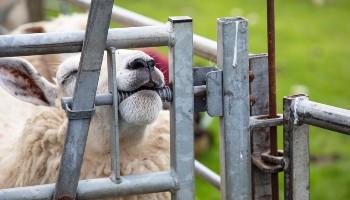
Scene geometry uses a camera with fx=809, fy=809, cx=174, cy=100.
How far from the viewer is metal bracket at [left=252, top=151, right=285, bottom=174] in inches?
101

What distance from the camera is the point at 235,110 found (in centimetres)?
242

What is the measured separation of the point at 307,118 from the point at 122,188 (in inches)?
23.1

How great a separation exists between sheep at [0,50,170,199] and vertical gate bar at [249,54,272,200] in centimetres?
34

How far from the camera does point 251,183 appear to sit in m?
2.60

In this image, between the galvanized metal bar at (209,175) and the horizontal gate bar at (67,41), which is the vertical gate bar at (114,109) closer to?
the horizontal gate bar at (67,41)

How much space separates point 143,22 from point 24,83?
0.92 m

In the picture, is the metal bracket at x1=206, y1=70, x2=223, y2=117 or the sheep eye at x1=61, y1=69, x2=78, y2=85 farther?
the sheep eye at x1=61, y1=69, x2=78, y2=85

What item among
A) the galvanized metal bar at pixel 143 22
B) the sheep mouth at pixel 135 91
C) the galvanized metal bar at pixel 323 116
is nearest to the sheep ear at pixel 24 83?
the sheep mouth at pixel 135 91

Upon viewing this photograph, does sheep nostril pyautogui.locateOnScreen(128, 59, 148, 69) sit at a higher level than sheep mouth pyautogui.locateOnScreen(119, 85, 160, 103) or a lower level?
higher

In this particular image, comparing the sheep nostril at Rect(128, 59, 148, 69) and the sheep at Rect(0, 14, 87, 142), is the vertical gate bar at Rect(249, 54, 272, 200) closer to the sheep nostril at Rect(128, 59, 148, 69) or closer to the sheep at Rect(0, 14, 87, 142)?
the sheep nostril at Rect(128, 59, 148, 69)

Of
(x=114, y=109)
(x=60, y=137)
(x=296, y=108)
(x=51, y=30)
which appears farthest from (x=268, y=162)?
(x=51, y=30)

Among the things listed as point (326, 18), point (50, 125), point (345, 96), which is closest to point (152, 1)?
point (326, 18)

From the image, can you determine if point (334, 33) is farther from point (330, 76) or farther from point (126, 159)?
point (126, 159)

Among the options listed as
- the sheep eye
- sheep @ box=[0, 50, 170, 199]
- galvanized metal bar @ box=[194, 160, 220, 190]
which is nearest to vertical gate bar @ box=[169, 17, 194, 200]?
sheep @ box=[0, 50, 170, 199]
